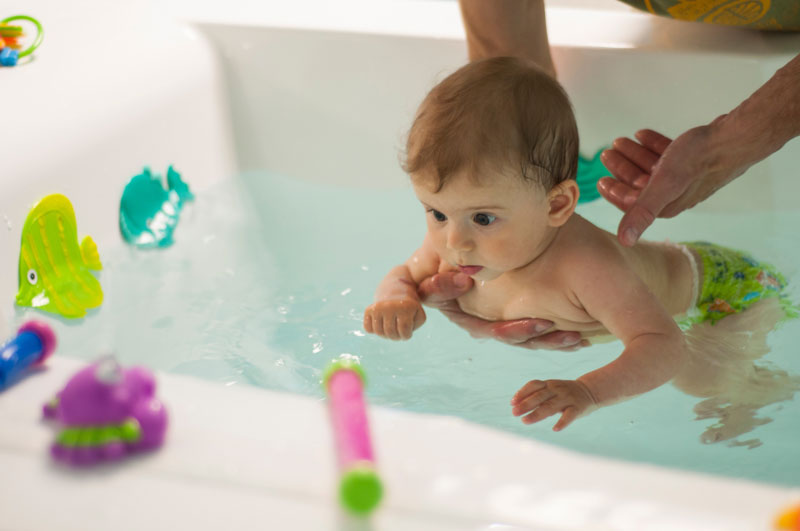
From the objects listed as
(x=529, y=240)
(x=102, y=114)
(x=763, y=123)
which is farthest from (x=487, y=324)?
(x=102, y=114)

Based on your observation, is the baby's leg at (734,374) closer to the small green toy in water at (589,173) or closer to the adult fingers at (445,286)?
the adult fingers at (445,286)

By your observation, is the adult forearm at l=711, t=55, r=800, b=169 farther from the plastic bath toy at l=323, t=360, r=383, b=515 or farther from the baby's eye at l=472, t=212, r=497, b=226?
the plastic bath toy at l=323, t=360, r=383, b=515

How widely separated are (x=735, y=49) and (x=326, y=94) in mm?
727

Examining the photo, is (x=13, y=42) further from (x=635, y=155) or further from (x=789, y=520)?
(x=789, y=520)

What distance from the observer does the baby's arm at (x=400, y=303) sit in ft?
3.82

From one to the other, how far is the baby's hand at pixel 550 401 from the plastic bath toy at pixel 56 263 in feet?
2.41

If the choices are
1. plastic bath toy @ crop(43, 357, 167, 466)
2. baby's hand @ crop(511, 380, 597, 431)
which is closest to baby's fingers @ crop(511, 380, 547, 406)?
baby's hand @ crop(511, 380, 597, 431)

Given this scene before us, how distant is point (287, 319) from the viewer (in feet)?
4.85

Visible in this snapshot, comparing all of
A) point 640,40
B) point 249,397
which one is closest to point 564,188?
point 249,397

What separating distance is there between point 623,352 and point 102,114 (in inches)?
36.4

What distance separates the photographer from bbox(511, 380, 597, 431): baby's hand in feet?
3.07

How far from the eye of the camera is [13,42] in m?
1.52

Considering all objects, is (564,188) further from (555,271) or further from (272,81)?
(272,81)

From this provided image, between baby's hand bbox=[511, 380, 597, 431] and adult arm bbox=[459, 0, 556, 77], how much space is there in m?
0.67
